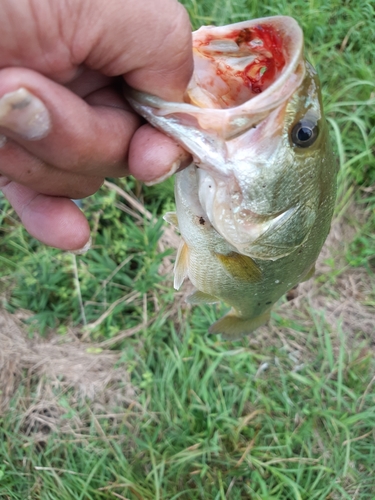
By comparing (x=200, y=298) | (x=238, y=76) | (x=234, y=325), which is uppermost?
(x=238, y=76)

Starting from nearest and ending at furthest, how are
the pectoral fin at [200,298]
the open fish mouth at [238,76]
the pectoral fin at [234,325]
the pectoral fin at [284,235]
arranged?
the open fish mouth at [238,76]
the pectoral fin at [284,235]
the pectoral fin at [200,298]
the pectoral fin at [234,325]

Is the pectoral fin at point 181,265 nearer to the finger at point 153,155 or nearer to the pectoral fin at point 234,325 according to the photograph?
the pectoral fin at point 234,325

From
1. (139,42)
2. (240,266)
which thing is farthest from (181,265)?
(139,42)

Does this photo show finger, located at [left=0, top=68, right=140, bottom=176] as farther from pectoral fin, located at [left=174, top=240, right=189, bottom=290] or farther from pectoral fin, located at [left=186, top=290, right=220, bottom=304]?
pectoral fin, located at [left=186, top=290, right=220, bottom=304]

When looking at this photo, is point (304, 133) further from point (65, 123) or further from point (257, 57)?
→ point (65, 123)

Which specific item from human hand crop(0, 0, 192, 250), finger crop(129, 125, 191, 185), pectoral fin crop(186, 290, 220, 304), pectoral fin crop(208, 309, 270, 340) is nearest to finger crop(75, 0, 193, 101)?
human hand crop(0, 0, 192, 250)

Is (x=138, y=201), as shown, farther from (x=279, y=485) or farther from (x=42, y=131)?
(x=42, y=131)

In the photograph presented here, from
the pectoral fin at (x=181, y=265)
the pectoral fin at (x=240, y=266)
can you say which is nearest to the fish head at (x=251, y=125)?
the pectoral fin at (x=240, y=266)
